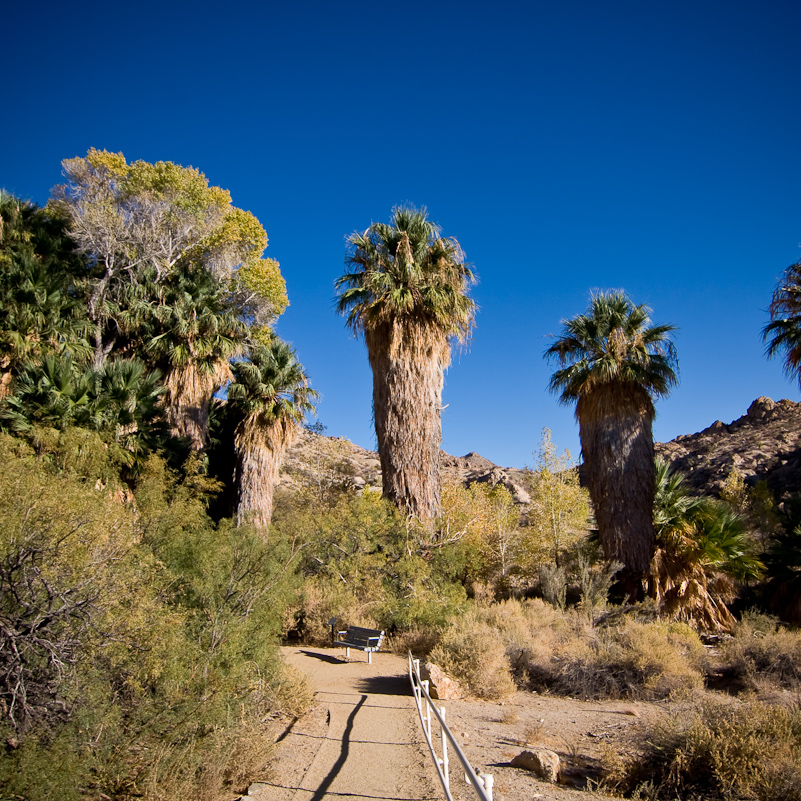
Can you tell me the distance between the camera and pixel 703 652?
Answer: 11.1 meters

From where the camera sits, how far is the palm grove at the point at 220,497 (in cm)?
538

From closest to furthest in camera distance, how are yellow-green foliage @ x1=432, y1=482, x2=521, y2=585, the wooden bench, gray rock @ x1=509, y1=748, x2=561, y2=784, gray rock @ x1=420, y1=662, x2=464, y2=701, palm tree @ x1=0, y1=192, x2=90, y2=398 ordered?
gray rock @ x1=509, y1=748, x2=561, y2=784
gray rock @ x1=420, y1=662, x2=464, y2=701
the wooden bench
yellow-green foliage @ x1=432, y1=482, x2=521, y2=585
palm tree @ x1=0, y1=192, x2=90, y2=398

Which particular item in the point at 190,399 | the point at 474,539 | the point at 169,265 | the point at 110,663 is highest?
the point at 169,265

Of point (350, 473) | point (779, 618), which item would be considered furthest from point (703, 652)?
point (350, 473)

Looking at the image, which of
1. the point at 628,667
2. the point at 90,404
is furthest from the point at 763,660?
the point at 90,404

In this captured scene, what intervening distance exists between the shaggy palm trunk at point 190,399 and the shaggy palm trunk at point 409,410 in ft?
22.7

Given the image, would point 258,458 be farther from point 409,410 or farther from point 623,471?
point 623,471

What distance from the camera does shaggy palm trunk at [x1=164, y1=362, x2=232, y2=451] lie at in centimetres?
2027

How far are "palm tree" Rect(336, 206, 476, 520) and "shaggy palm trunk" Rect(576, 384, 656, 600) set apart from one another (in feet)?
14.1

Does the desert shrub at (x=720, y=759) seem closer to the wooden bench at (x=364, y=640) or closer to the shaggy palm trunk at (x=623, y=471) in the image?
the wooden bench at (x=364, y=640)

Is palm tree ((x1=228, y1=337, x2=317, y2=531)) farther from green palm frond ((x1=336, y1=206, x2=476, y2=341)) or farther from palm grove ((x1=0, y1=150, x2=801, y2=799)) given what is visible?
green palm frond ((x1=336, y1=206, x2=476, y2=341))

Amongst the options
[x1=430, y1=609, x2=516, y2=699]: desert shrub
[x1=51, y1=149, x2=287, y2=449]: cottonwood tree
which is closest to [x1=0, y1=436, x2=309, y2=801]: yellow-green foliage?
[x1=430, y1=609, x2=516, y2=699]: desert shrub

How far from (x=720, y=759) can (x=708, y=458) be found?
42.1m

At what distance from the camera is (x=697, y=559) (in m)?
14.5
